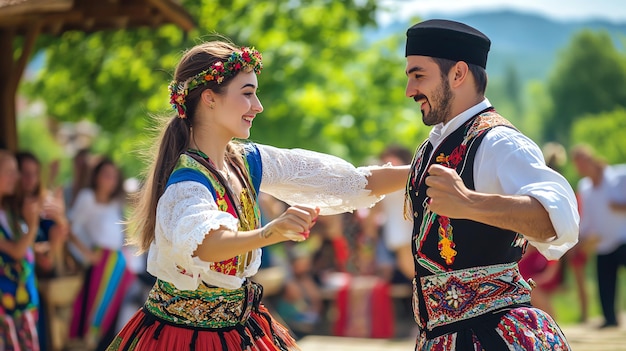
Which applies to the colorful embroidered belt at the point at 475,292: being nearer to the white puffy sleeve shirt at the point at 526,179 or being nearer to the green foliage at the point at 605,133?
the white puffy sleeve shirt at the point at 526,179

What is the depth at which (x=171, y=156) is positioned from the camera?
3.18m

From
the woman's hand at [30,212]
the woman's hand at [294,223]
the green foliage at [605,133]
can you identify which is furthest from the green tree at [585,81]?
the woman's hand at [294,223]

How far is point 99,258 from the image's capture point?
283 inches

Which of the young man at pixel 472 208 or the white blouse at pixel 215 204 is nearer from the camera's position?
the young man at pixel 472 208

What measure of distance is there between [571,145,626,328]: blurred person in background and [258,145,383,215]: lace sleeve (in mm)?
5118

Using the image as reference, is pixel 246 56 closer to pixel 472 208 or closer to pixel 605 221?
pixel 472 208

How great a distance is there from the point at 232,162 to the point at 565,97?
1926 centimetres

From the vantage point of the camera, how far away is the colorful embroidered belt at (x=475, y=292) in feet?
9.39

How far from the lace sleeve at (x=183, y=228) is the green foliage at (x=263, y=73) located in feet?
19.6

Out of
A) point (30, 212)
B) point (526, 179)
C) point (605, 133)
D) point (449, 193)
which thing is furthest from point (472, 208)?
point (605, 133)

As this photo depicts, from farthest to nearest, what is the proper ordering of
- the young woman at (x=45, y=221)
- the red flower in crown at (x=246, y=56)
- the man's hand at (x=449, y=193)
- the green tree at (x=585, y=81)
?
the green tree at (x=585, y=81), the young woman at (x=45, y=221), the red flower in crown at (x=246, y=56), the man's hand at (x=449, y=193)

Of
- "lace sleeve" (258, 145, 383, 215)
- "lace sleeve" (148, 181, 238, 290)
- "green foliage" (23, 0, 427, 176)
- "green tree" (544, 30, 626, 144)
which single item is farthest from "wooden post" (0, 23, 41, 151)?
"green tree" (544, 30, 626, 144)

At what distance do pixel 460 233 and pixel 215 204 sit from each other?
789 mm

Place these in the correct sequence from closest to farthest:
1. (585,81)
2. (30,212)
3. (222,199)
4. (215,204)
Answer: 1. (215,204)
2. (222,199)
3. (30,212)
4. (585,81)
